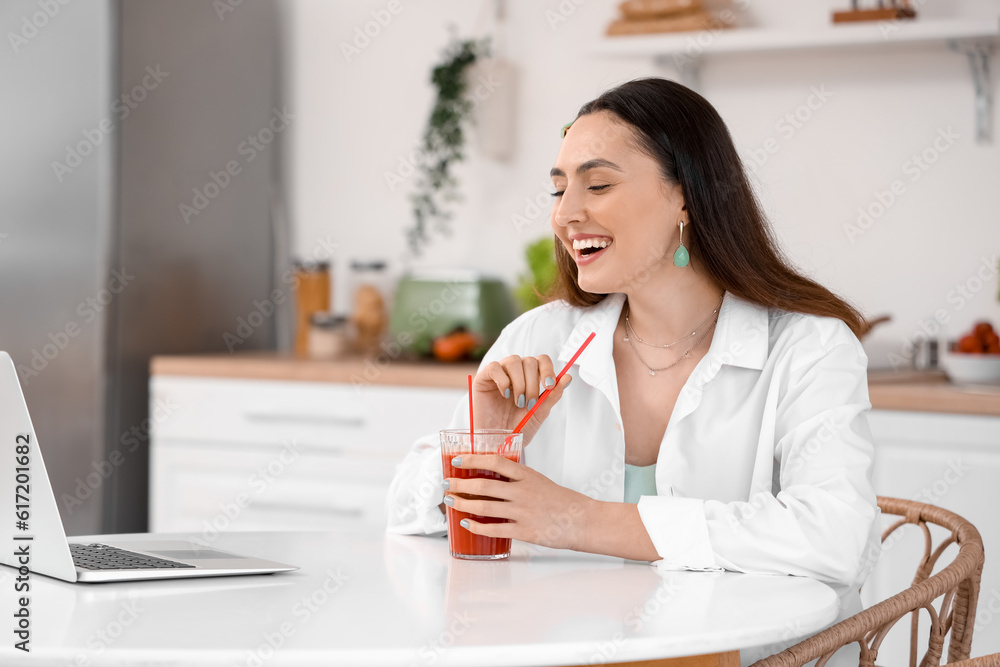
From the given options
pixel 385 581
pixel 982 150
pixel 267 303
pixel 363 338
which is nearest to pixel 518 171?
pixel 363 338

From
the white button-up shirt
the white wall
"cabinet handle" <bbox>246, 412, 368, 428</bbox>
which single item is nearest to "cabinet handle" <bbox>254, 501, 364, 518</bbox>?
"cabinet handle" <bbox>246, 412, 368, 428</bbox>

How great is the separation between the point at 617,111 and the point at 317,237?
2.09 metres

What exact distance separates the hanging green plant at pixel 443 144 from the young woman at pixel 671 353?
158 cm

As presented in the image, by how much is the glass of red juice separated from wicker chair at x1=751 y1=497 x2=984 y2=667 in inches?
12.3

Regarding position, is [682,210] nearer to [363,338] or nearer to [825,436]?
[825,436]

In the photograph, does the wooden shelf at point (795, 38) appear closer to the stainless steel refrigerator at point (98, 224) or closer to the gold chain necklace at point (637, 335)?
the stainless steel refrigerator at point (98, 224)

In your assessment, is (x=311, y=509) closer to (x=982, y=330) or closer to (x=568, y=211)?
(x=568, y=211)

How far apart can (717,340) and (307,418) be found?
5.03 feet

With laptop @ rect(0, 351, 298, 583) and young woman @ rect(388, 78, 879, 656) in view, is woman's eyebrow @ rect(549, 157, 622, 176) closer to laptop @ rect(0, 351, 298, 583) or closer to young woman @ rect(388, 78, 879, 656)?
young woman @ rect(388, 78, 879, 656)

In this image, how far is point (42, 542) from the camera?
3.44 ft

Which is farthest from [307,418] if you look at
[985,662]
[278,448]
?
[985,662]

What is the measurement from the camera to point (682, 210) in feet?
5.06

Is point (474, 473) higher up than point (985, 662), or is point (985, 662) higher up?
point (474, 473)

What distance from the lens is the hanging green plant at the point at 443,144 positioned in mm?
3174
